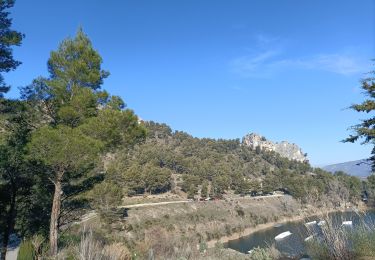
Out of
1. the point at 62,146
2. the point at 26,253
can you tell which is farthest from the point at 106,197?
the point at 26,253

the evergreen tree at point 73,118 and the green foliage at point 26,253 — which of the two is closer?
the green foliage at point 26,253

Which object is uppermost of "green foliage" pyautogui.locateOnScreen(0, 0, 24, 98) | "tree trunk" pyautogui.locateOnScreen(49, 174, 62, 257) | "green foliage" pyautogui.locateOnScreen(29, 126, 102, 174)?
"green foliage" pyautogui.locateOnScreen(0, 0, 24, 98)

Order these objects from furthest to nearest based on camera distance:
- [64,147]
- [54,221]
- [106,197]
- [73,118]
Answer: [106,197], [73,118], [54,221], [64,147]

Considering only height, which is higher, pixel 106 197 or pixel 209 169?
pixel 209 169

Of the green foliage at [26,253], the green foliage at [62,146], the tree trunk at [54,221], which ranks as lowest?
the green foliage at [26,253]

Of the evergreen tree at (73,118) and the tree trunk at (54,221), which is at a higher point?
the evergreen tree at (73,118)

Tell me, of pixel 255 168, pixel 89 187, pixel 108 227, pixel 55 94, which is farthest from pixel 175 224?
pixel 255 168

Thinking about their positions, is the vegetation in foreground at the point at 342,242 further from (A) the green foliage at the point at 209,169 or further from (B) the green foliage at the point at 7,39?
(A) the green foliage at the point at 209,169

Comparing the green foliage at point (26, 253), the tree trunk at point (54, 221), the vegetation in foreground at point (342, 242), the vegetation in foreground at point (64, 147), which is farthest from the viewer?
the tree trunk at point (54, 221)

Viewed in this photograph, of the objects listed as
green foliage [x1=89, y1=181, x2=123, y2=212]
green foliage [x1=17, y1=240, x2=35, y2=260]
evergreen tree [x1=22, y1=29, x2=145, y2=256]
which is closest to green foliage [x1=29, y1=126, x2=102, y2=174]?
evergreen tree [x1=22, y1=29, x2=145, y2=256]

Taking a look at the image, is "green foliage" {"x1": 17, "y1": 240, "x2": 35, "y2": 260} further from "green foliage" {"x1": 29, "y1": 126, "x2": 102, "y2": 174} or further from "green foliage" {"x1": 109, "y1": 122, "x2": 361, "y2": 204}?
"green foliage" {"x1": 109, "y1": 122, "x2": 361, "y2": 204}

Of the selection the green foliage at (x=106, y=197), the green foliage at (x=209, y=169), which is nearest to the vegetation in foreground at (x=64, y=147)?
the green foliage at (x=106, y=197)

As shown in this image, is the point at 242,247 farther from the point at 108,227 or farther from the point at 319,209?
the point at 319,209

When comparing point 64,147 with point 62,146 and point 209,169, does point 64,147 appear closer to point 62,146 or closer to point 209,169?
point 62,146
